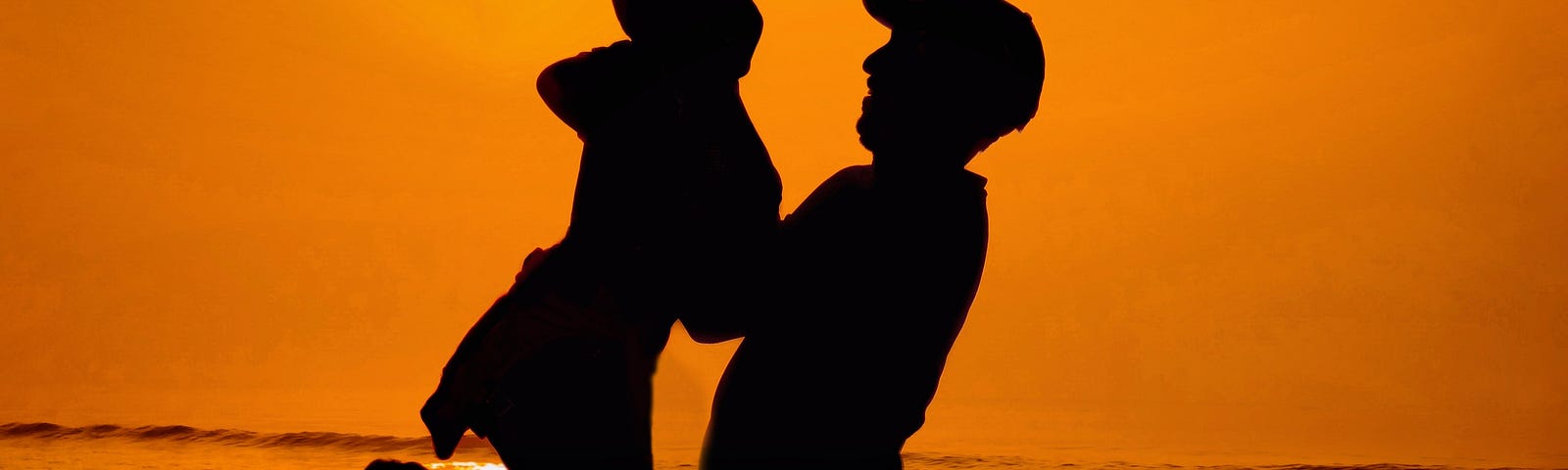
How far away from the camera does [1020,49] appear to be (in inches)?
77.9

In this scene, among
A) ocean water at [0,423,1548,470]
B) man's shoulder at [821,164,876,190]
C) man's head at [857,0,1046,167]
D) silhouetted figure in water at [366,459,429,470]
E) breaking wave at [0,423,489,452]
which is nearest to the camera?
silhouetted figure in water at [366,459,429,470]

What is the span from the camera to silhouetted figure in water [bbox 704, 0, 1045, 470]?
6.27 ft

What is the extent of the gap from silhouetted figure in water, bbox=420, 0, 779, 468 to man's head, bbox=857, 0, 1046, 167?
0.24 metres

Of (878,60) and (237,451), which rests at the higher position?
(878,60)

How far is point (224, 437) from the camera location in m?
5.12

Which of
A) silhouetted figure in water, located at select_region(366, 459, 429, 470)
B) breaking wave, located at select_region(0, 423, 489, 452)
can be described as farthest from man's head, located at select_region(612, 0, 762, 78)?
breaking wave, located at select_region(0, 423, 489, 452)

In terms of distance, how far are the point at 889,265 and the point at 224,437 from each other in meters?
3.99

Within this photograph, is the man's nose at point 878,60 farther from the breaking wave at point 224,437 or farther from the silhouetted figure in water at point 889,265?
the breaking wave at point 224,437

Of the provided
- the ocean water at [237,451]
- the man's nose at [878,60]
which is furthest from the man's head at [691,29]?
the ocean water at [237,451]

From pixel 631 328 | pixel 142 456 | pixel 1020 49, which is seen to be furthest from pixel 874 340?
pixel 142 456

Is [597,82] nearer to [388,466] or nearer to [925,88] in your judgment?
[925,88]

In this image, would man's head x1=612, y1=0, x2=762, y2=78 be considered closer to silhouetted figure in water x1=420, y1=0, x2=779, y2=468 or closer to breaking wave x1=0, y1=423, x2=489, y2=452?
silhouetted figure in water x1=420, y1=0, x2=779, y2=468

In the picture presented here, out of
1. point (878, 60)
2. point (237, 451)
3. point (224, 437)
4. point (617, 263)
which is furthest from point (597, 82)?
point (224, 437)

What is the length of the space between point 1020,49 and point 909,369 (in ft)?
1.65
